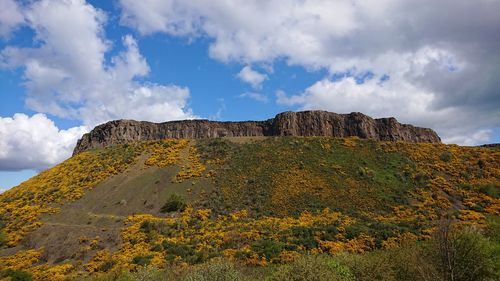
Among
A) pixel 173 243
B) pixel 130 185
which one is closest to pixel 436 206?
pixel 173 243

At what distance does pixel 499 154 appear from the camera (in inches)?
2488

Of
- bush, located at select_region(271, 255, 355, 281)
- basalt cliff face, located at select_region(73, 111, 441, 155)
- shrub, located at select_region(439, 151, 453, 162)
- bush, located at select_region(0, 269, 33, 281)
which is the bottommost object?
bush, located at select_region(0, 269, 33, 281)

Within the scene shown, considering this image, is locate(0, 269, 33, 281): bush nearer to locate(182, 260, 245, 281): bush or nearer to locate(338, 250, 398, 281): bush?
locate(182, 260, 245, 281): bush

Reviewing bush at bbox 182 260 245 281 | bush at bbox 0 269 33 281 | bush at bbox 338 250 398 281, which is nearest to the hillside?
bush at bbox 0 269 33 281

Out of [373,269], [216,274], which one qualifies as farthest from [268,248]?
[216,274]

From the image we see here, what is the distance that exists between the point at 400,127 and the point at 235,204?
47.4 m

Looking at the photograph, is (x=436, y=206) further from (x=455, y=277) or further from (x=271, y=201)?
(x=455, y=277)

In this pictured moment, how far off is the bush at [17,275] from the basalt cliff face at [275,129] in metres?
53.0

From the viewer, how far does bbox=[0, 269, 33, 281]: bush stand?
1356 inches

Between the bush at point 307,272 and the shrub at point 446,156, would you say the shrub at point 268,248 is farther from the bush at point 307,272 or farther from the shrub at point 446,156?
the shrub at point 446,156

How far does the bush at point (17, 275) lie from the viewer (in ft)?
113

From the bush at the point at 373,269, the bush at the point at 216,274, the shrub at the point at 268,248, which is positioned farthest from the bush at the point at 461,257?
the shrub at the point at 268,248

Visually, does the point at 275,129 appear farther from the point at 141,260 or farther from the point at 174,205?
the point at 141,260

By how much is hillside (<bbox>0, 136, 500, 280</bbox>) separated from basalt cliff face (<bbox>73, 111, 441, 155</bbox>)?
10063mm
